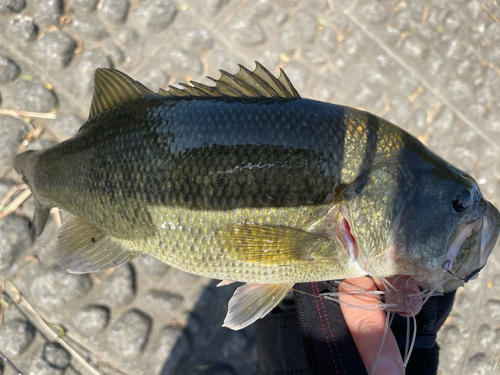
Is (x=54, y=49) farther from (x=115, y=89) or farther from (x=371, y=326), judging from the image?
(x=371, y=326)

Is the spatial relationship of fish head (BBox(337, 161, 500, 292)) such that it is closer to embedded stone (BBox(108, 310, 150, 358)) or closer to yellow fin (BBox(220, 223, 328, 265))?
yellow fin (BBox(220, 223, 328, 265))

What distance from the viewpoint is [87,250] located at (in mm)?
1624

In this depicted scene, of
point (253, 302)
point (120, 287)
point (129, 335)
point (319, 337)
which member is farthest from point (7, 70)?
point (319, 337)

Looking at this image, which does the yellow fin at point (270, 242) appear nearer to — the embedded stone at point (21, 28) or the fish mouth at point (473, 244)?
the fish mouth at point (473, 244)

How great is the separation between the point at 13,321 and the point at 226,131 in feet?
6.54

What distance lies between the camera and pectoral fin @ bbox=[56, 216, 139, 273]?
161 centimetres

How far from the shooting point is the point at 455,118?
2.71m

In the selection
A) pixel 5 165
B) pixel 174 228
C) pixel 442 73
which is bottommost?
pixel 5 165

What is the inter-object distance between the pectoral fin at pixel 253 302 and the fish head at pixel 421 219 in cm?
46

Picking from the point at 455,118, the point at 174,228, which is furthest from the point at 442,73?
the point at 174,228

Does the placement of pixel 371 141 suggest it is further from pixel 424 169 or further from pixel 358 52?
pixel 358 52

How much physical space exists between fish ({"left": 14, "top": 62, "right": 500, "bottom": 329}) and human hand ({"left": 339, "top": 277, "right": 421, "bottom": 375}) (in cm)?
23

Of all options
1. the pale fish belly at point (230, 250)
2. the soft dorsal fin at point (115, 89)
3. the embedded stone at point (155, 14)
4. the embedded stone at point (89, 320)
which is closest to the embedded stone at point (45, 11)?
the embedded stone at point (155, 14)

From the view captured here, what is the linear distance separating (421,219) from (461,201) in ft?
0.58
